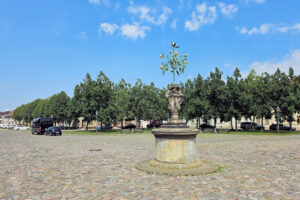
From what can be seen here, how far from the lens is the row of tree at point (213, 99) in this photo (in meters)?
36.9

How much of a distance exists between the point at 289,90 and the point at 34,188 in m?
37.9

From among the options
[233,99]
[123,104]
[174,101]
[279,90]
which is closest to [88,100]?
[123,104]

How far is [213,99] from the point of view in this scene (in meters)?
42.7

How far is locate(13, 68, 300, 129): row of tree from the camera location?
36906 millimetres

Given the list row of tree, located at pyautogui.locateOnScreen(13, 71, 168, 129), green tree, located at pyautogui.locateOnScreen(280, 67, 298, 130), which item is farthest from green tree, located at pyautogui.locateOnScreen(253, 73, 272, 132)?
row of tree, located at pyautogui.locateOnScreen(13, 71, 168, 129)

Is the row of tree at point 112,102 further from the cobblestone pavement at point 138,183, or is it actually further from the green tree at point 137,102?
the cobblestone pavement at point 138,183

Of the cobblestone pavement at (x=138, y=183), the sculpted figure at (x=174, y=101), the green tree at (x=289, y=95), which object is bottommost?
the cobblestone pavement at (x=138, y=183)

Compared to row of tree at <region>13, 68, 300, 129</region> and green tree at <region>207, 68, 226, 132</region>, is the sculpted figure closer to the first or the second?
row of tree at <region>13, 68, 300, 129</region>

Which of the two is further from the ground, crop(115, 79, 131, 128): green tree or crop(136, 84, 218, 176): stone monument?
crop(115, 79, 131, 128): green tree

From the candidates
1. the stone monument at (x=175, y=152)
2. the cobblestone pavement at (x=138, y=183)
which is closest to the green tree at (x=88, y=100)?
the cobblestone pavement at (x=138, y=183)

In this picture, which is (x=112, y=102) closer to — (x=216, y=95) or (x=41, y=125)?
(x=41, y=125)

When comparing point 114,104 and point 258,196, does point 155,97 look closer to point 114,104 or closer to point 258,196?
point 114,104

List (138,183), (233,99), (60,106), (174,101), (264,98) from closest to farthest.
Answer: (138,183), (174,101), (264,98), (233,99), (60,106)

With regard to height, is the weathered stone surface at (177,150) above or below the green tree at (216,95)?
below
